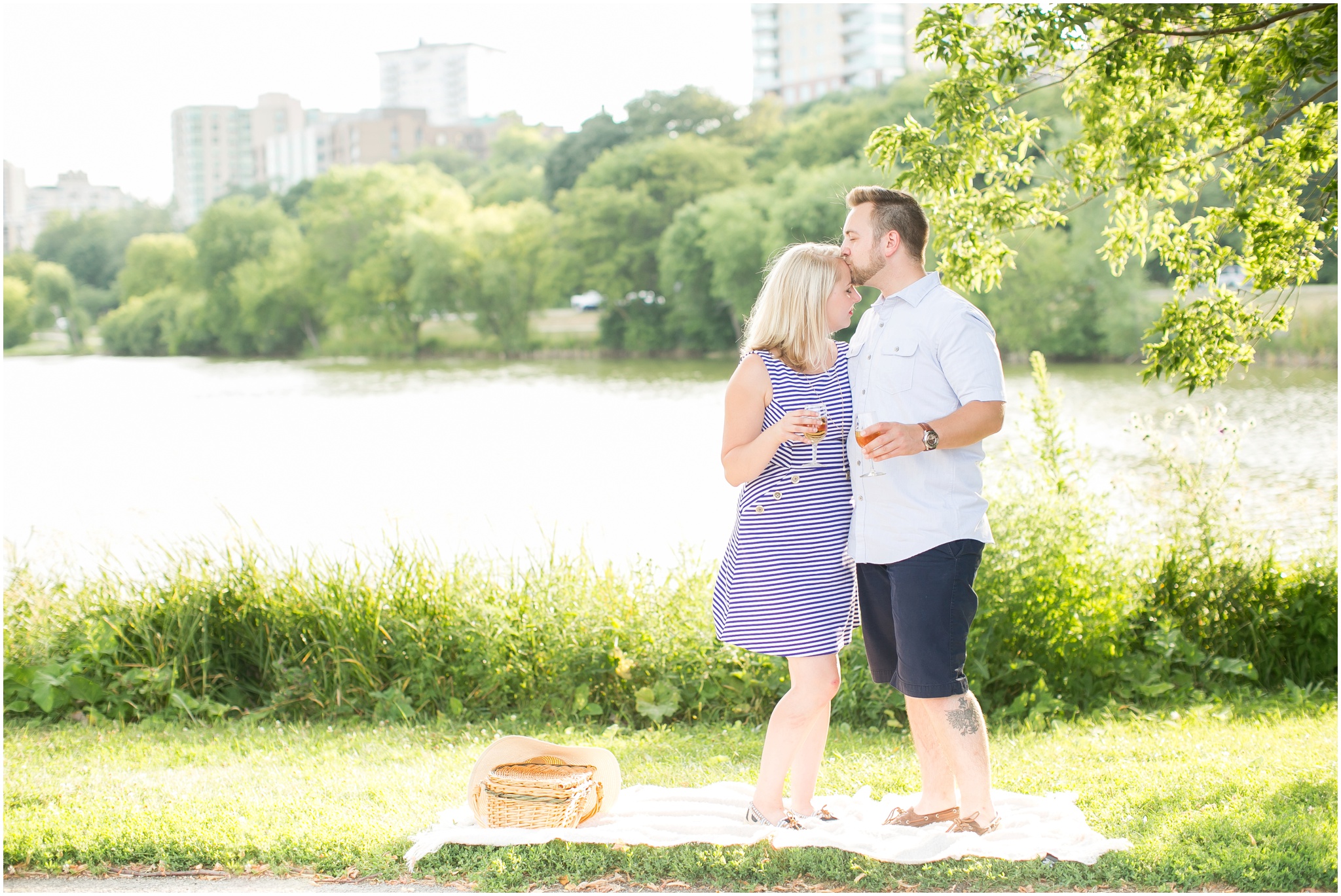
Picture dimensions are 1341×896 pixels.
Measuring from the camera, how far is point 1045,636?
5309 mm

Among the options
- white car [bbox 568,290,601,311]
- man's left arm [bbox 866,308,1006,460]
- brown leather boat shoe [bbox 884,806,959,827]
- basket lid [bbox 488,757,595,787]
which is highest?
white car [bbox 568,290,601,311]

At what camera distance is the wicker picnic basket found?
347 centimetres

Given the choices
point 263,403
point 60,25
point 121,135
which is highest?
point 121,135

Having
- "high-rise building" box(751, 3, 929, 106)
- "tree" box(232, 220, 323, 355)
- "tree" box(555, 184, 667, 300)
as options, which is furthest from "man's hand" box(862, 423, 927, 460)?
"high-rise building" box(751, 3, 929, 106)

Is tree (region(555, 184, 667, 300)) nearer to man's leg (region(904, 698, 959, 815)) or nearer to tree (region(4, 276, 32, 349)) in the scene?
tree (region(4, 276, 32, 349))

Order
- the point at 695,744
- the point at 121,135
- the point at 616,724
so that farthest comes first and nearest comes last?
1. the point at 121,135
2. the point at 616,724
3. the point at 695,744

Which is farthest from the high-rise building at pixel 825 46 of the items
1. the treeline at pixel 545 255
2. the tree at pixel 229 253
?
the tree at pixel 229 253

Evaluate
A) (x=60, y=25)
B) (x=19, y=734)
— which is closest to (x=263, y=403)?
(x=60, y=25)

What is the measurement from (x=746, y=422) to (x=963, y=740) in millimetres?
1146

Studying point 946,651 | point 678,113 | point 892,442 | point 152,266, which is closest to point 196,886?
point 946,651

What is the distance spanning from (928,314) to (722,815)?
1743 mm

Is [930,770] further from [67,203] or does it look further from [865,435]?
[67,203]

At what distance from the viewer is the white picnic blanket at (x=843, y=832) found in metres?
3.24

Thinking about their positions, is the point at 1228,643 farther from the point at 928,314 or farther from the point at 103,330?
the point at 103,330
